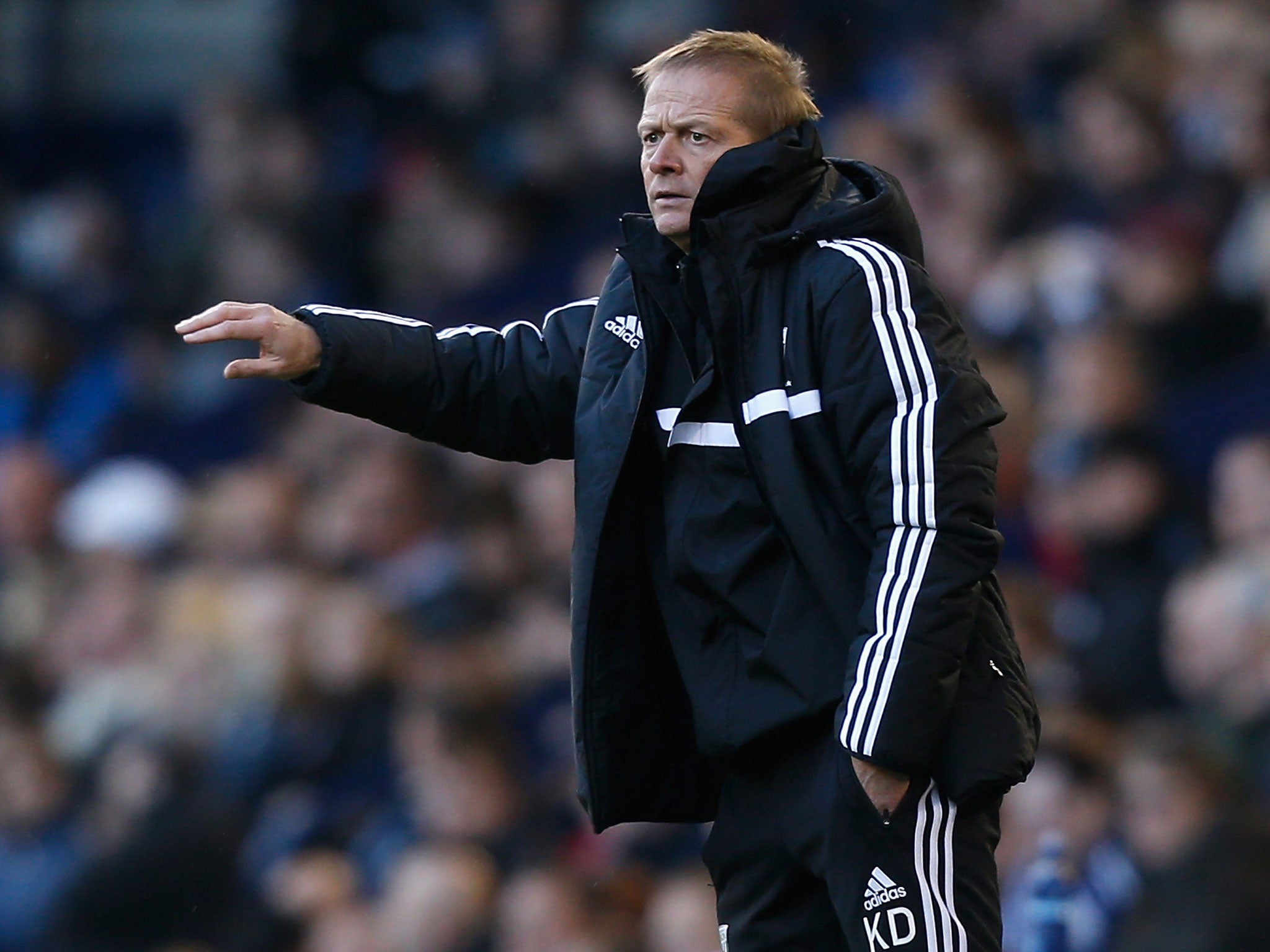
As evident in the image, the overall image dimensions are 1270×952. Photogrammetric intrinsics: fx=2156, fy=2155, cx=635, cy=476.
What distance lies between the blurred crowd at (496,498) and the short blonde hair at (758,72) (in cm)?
135

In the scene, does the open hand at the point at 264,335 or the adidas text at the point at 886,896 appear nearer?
the adidas text at the point at 886,896

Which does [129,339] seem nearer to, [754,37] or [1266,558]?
[1266,558]

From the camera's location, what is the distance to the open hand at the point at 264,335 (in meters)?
3.20

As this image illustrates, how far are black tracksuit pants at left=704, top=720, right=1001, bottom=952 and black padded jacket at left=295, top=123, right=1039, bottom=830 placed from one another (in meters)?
0.09

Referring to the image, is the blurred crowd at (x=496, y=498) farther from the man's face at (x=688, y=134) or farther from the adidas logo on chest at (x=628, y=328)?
the man's face at (x=688, y=134)

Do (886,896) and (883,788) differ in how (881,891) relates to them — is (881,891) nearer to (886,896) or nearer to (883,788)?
(886,896)

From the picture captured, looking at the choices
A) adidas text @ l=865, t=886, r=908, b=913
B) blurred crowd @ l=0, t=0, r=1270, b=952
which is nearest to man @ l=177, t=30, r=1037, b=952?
adidas text @ l=865, t=886, r=908, b=913

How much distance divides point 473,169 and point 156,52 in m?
2.77

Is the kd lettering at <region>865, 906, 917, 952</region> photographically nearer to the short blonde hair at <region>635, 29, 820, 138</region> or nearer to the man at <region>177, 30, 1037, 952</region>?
the man at <region>177, 30, 1037, 952</region>

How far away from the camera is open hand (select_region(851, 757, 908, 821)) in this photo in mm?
2883

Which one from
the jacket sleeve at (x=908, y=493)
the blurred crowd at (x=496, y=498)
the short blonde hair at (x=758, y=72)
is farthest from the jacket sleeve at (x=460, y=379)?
the blurred crowd at (x=496, y=498)

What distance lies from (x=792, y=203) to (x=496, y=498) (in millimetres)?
3936

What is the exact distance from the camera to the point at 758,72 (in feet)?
10.4

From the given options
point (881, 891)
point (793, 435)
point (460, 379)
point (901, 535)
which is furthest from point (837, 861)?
point (460, 379)
